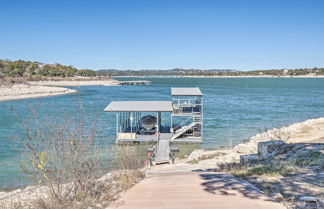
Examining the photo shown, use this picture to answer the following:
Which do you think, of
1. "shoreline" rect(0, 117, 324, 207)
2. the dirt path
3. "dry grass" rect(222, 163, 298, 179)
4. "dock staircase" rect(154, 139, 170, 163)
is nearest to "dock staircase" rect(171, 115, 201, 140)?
"dock staircase" rect(154, 139, 170, 163)

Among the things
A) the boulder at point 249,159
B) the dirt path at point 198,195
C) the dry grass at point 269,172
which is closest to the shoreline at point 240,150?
the boulder at point 249,159

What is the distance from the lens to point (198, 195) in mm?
4691

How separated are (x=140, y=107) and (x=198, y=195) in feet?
57.3

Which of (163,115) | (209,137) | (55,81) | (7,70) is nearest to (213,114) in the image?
(163,115)

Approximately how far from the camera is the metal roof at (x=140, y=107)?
2111 centimetres

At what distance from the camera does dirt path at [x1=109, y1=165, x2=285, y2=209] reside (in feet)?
13.9

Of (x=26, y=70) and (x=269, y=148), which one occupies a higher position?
(x=26, y=70)

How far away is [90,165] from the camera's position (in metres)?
5.16

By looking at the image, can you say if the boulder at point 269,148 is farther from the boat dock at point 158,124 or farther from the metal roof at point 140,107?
the metal roof at point 140,107

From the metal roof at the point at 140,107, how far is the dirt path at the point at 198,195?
15473mm

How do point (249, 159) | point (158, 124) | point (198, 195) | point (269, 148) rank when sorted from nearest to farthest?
point (198, 195) < point (249, 159) < point (269, 148) < point (158, 124)

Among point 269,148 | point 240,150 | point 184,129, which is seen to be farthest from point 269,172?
point 184,129

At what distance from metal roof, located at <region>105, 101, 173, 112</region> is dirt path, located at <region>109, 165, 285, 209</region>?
1547cm

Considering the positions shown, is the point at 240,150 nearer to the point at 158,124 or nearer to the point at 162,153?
the point at 162,153
